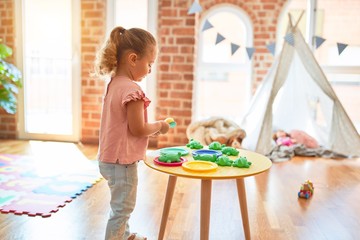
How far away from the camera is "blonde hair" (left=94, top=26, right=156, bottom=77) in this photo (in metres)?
1.41

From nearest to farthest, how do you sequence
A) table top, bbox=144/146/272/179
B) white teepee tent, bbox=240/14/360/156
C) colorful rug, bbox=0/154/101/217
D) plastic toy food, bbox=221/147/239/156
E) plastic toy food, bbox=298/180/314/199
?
table top, bbox=144/146/272/179 < plastic toy food, bbox=221/147/239/156 < colorful rug, bbox=0/154/101/217 < plastic toy food, bbox=298/180/314/199 < white teepee tent, bbox=240/14/360/156

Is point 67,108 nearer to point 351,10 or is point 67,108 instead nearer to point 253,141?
point 253,141

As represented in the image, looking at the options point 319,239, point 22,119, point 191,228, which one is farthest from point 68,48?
point 319,239

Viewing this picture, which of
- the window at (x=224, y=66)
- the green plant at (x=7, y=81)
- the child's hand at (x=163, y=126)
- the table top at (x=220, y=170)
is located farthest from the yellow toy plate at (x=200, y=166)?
the window at (x=224, y=66)

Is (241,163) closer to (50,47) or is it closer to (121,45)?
(121,45)

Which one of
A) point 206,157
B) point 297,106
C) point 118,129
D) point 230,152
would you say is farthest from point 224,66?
point 118,129

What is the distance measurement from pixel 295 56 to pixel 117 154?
3.04 m

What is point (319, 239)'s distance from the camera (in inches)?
72.4

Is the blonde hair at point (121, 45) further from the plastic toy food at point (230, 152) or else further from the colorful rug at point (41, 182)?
the colorful rug at point (41, 182)

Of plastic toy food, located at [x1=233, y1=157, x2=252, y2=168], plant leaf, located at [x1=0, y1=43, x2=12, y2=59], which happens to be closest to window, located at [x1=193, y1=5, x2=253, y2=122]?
plant leaf, located at [x1=0, y1=43, x2=12, y2=59]

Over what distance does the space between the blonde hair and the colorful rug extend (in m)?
1.06

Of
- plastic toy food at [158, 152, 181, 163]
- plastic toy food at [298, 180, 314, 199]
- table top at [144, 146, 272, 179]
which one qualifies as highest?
plastic toy food at [158, 152, 181, 163]

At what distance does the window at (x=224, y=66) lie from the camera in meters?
4.78

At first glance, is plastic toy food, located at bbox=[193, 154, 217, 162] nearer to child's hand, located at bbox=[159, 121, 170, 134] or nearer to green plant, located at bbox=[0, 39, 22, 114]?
child's hand, located at bbox=[159, 121, 170, 134]
